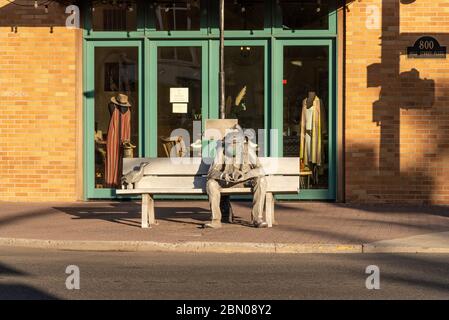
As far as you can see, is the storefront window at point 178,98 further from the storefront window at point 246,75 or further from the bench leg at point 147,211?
the bench leg at point 147,211

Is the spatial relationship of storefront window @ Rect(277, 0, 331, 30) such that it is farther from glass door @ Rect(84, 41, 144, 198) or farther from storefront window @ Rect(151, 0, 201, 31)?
glass door @ Rect(84, 41, 144, 198)

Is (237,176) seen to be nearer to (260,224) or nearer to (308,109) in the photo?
(260,224)

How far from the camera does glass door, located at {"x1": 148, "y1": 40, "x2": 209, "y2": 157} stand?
1822 cm

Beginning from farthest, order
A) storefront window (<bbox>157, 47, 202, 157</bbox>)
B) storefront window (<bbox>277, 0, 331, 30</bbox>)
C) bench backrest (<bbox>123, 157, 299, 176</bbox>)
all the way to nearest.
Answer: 1. storefront window (<bbox>157, 47, 202, 157</bbox>)
2. storefront window (<bbox>277, 0, 331, 30</bbox>)
3. bench backrest (<bbox>123, 157, 299, 176</bbox>)

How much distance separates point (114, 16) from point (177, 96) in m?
1.99

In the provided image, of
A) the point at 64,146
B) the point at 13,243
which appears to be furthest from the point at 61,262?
the point at 64,146

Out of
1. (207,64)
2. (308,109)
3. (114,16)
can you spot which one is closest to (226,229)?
(308,109)

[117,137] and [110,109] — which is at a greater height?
[110,109]

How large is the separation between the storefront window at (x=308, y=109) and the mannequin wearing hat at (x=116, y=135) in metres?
3.07

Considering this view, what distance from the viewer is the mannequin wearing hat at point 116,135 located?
60.4 ft

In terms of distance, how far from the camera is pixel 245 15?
18.2 metres

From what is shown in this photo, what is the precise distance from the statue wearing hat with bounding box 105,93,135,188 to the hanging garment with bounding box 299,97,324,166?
10.9 ft

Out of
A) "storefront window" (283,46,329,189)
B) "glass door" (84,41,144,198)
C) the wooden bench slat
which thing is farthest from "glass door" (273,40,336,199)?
the wooden bench slat

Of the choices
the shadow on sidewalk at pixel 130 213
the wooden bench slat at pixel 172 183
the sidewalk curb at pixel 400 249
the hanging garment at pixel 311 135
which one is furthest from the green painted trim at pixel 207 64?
the sidewalk curb at pixel 400 249
